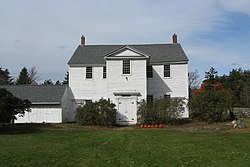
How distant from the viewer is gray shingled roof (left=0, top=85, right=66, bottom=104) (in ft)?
107

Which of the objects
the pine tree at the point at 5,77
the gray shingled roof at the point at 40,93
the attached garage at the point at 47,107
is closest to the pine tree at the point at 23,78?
the pine tree at the point at 5,77

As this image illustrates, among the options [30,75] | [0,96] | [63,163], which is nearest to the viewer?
[63,163]

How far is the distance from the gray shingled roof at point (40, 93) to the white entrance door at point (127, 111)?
613cm

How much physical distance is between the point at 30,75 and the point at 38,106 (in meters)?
47.6

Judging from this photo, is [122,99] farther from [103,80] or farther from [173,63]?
[173,63]

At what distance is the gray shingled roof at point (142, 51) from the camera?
35.0 m

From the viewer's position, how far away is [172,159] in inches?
468

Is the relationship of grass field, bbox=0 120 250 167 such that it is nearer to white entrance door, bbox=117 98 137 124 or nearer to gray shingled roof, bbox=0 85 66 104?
white entrance door, bbox=117 98 137 124

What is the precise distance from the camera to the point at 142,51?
1454 inches

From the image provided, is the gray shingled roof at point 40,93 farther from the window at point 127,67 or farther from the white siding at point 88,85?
the window at point 127,67

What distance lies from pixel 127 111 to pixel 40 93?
937 centimetres

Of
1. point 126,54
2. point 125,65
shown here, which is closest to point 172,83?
point 125,65

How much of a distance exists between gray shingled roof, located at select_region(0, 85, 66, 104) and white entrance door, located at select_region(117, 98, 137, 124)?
241 inches

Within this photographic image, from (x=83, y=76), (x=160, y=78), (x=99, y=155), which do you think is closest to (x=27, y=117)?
(x=83, y=76)
